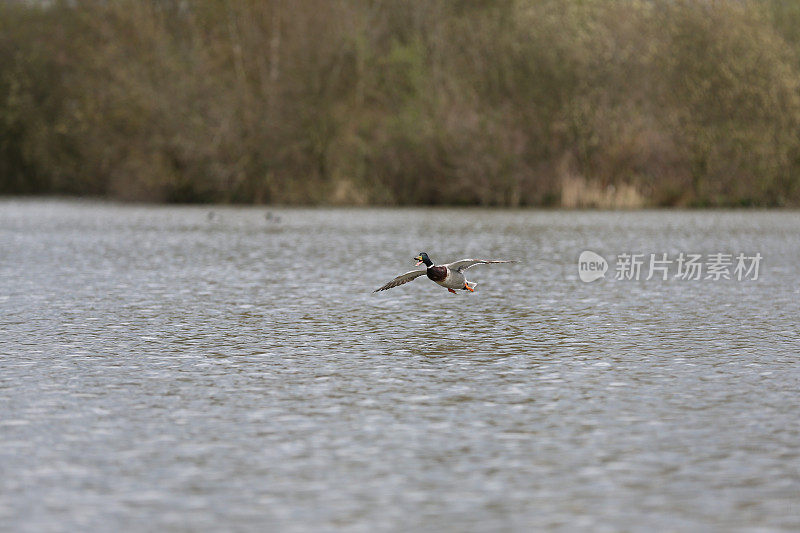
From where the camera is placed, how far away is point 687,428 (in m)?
8.19

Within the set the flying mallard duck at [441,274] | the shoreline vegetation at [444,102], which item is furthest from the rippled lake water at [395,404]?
the shoreline vegetation at [444,102]

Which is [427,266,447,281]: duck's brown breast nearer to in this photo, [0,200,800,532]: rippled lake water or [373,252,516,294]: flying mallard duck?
[373,252,516,294]: flying mallard duck

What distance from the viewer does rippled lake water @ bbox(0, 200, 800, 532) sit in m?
6.32

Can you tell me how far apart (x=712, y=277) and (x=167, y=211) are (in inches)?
1326

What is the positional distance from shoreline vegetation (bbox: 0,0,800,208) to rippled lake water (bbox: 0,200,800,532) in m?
30.8

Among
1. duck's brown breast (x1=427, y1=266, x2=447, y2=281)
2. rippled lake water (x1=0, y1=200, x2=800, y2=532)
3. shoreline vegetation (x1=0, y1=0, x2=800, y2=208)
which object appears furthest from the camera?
shoreline vegetation (x1=0, y1=0, x2=800, y2=208)

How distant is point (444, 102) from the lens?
52.7m

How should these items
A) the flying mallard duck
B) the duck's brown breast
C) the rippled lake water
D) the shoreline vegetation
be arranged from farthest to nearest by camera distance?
the shoreline vegetation, the duck's brown breast, the flying mallard duck, the rippled lake water

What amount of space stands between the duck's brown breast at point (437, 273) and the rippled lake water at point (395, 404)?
0.55 m

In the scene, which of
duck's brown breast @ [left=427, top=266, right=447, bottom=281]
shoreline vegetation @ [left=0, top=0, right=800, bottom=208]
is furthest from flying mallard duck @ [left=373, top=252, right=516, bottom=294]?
shoreline vegetation @ [left=0, top=0, right=800, bottom=208]

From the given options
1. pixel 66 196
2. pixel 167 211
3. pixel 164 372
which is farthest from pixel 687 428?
pixel 66 196

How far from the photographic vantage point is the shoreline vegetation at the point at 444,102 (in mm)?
50844

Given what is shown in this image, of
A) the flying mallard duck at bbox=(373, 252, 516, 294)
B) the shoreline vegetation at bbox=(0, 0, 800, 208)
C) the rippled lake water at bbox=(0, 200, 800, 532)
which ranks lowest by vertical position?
the rippled lake water at bbox=(0, 200, 800, 532)

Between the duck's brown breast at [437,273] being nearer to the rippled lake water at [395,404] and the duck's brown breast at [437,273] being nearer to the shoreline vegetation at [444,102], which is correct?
the rippled lake water at [395,404]
